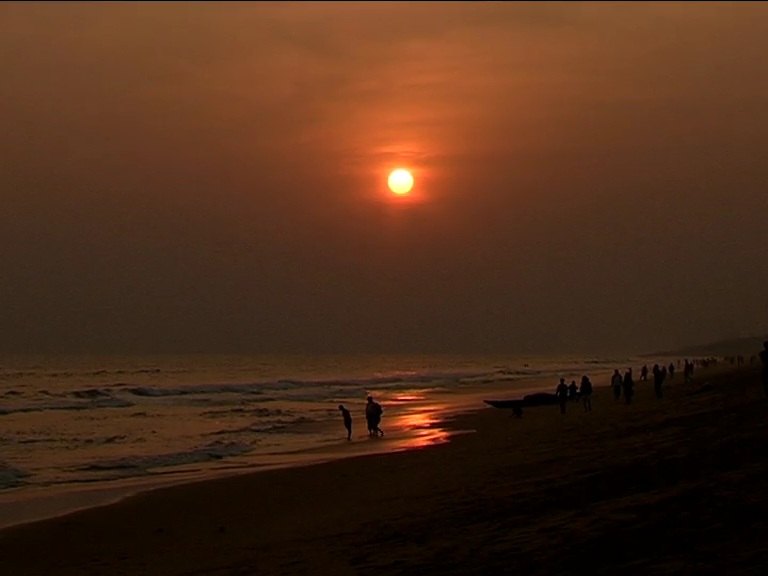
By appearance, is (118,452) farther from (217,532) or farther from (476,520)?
(476,520)

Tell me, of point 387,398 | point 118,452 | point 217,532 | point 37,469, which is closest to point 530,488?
point 217,532

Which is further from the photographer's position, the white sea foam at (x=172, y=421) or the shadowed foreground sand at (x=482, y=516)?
the white sea foam at (x=172, y=421)

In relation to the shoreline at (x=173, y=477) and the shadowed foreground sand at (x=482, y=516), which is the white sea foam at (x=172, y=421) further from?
the shadowed foreground sand at (x=482, y=516)

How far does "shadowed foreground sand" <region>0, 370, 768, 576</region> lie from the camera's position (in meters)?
10.8

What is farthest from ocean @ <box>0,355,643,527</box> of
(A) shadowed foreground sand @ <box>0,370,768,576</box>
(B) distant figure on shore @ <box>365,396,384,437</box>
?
(A) shadowed foreground sand @ <box>0,370,768,576</box>

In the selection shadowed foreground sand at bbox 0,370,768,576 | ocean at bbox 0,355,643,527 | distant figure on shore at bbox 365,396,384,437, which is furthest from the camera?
distant figure on shore at bbox 365,396,384,437

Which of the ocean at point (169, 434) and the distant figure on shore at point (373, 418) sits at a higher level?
the distant figure on shore at point (373, 418)

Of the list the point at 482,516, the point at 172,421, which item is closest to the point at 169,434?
the point at 172,421

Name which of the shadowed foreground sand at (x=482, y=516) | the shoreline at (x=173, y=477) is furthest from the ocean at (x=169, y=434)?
the shadowed foreground sand at (x=482, y=516)

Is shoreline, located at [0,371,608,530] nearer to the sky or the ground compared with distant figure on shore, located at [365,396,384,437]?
nearer to the ground

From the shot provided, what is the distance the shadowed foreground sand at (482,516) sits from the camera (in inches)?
425

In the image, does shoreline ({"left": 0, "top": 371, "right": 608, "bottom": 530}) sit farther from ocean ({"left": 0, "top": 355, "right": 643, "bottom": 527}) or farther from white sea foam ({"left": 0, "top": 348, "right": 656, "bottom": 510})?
white sea foam ({"left": 0, "top": 348, "right": 656, "bottom": 510})

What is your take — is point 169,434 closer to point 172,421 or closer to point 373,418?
point 172,421

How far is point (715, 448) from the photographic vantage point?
15.1m
